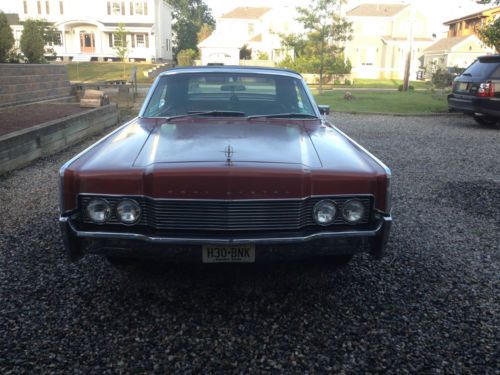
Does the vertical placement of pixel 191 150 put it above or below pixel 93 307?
above

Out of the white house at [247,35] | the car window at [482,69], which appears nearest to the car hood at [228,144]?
the car window at [482,69]

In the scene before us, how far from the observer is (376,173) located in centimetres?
318

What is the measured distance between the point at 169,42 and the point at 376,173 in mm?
59257

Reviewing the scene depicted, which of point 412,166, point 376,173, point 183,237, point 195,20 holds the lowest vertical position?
point 412,166

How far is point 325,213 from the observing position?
313 cm

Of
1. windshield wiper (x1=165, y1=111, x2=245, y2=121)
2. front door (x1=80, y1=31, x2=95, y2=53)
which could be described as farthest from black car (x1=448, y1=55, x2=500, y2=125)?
front door (x1=80, y1=31, x2=95, y2=53)

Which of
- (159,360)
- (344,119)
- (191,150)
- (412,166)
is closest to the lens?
(159,360)

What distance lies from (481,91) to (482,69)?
27.4 inches

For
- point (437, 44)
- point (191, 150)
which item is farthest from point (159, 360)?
point (437, 44)

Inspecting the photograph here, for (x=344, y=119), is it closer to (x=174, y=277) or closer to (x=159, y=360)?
(x=174, y=277)

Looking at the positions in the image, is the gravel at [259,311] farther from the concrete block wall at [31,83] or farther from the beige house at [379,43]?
the beige house at [379,43]

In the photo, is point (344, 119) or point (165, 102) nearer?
point (165, 102)

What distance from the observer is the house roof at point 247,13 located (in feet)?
187

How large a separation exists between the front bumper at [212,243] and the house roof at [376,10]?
4961 centimetres
